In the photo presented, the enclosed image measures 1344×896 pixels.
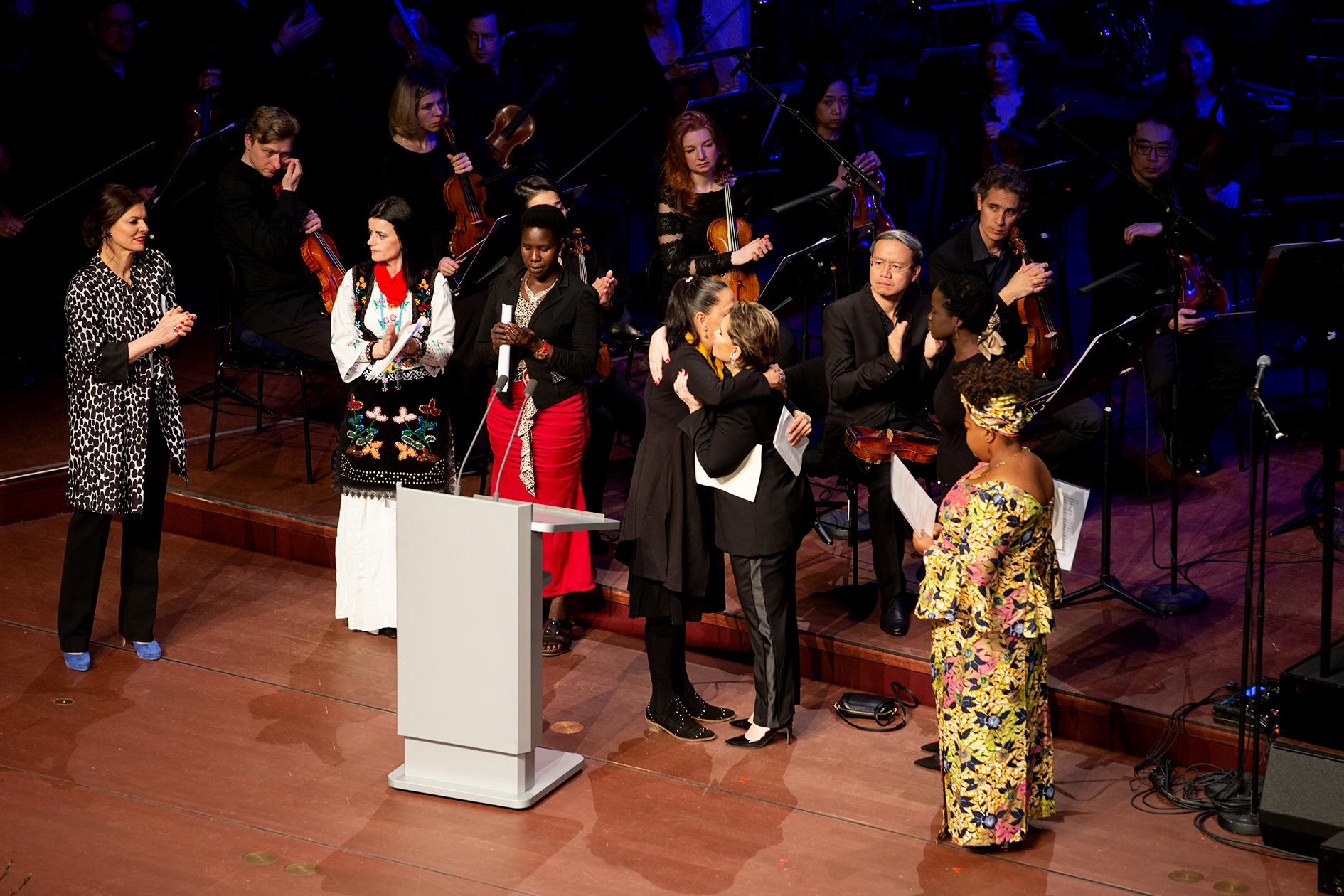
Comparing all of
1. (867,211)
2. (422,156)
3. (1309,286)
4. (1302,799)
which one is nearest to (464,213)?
(422,156)

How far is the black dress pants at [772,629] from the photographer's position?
15.5ft

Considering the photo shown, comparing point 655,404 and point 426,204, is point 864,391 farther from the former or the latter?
point 426,204

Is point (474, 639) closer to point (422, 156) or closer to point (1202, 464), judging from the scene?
point (422, 156)

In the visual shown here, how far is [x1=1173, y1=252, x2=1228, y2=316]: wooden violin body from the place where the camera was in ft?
21.0

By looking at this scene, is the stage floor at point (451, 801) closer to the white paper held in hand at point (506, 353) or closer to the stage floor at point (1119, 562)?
the stage floor at point (1119, 562)

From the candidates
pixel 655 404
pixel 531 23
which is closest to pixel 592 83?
pixel 531 23

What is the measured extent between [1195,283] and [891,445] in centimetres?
187

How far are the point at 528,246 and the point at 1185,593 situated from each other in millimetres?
2679

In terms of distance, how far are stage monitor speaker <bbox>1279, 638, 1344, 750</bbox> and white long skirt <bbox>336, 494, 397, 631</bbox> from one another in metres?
3.09

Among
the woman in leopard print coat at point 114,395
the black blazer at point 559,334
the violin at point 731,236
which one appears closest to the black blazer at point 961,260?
the violin at point 731,236

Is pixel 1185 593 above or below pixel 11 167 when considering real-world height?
below

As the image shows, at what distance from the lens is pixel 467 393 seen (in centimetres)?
664

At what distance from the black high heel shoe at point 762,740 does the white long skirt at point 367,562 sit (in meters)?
1.53

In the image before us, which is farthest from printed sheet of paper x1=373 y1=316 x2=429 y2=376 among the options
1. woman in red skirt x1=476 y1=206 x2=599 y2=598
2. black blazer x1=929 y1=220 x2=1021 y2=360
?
black blazer x1=929 y1=220 x2=1021 y2=360
